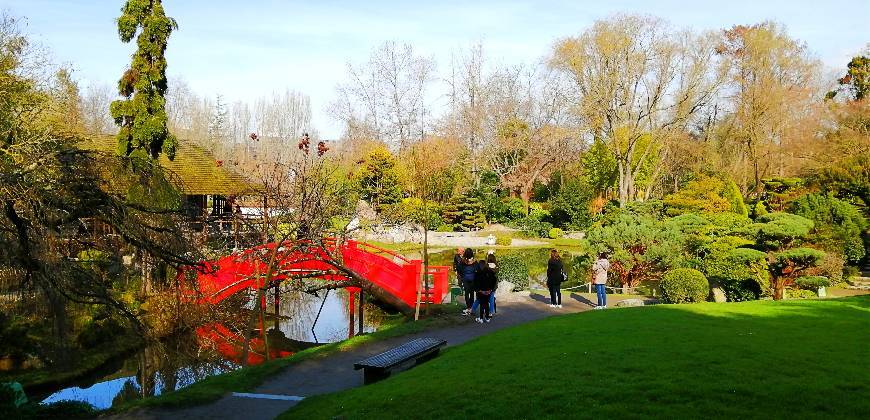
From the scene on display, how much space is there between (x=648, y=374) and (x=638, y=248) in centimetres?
1534

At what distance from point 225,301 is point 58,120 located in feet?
41.6

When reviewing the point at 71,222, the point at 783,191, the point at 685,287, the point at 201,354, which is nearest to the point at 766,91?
the point at 783,191

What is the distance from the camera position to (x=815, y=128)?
1590 inches

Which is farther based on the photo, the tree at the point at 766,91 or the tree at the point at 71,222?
the tree at the point at 766,91

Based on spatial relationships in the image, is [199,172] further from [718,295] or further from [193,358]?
[718,295]

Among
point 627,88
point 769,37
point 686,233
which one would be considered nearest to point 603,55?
point 627,88

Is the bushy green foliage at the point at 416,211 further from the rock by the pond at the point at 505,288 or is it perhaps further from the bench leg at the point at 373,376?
the bench leg at the point at 373,376

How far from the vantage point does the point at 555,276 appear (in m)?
17.1

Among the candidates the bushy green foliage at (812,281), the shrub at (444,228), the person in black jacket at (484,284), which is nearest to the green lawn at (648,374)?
the person in black jacket at (484,284)

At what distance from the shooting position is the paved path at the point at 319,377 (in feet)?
30.5

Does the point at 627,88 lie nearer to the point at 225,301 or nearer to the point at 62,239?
the point at 225,301

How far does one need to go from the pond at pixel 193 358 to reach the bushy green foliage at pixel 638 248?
26.3 feet

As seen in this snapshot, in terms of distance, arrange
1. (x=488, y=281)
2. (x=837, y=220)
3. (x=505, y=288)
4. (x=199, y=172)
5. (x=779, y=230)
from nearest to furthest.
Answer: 1. (x=488, y=281)
2. (x=779, y=230)
3. (x=505, y=288)
4. (x=837, y=220)
5. (x=199, y=172)

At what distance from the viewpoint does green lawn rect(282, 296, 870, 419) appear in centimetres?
677
